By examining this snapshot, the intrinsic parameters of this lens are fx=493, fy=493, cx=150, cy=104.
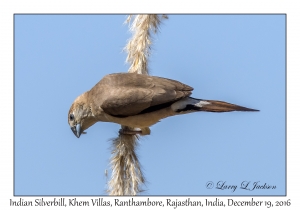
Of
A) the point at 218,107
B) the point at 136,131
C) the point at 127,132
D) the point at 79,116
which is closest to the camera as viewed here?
the point at 127,132

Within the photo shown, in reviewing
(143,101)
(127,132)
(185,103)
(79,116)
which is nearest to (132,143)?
(127,132)

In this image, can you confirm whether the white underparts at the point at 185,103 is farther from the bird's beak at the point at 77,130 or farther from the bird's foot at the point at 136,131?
the bird's beak at the point at 77,130

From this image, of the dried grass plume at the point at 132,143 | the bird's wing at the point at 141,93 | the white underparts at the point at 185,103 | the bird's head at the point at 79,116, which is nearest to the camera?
the dried grass plume at the point at 132,143

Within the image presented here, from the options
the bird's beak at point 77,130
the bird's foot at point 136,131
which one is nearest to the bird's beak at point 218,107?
the bird's foot at point 136,131

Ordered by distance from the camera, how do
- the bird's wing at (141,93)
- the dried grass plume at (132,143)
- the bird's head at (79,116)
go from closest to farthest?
the dried grass plume at (132,143), the bird's wing at (141,93), the bird's head at (79,116)

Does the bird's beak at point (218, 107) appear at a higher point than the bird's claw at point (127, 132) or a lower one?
higher

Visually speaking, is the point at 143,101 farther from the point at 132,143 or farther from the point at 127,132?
the point at 132,143

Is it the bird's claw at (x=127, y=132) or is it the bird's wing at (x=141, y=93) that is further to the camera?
the bird's wing at (x=141, y=93)

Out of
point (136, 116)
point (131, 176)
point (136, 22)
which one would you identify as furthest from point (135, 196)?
point (136, 22)
